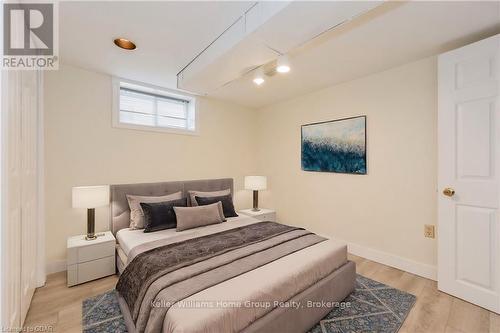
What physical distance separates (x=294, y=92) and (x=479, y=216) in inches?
105

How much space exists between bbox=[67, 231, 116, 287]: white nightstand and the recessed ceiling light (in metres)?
2.07

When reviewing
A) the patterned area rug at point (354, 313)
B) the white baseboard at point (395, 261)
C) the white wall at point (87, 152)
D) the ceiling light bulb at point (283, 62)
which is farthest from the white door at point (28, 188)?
the white baseboard at point (395, 261)

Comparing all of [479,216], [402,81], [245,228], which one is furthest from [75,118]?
[479,216]

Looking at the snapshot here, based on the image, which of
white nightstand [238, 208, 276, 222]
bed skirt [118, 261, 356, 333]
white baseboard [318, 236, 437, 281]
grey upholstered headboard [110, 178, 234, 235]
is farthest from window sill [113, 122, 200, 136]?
white baseboard [318, 236, 437, 281]

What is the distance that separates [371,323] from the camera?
1780mm

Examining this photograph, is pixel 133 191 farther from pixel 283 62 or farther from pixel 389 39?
pixel 389 39

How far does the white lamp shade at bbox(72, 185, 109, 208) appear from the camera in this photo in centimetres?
Result: 242

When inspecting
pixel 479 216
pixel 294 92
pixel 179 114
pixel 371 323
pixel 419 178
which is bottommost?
pixel 371 323

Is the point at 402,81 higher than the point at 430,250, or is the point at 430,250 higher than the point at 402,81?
the point at 402,81

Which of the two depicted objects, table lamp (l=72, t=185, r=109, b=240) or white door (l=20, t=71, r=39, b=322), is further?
table lamp (l=72, t=185, r=109, b=240)

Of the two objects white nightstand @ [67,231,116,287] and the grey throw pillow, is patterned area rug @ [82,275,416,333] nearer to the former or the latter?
white nightstand @ [67,231,116,287]

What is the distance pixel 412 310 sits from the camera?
1954mm

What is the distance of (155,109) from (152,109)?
0.14 feet

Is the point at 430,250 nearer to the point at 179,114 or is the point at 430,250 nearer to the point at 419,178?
the point at 419,178
